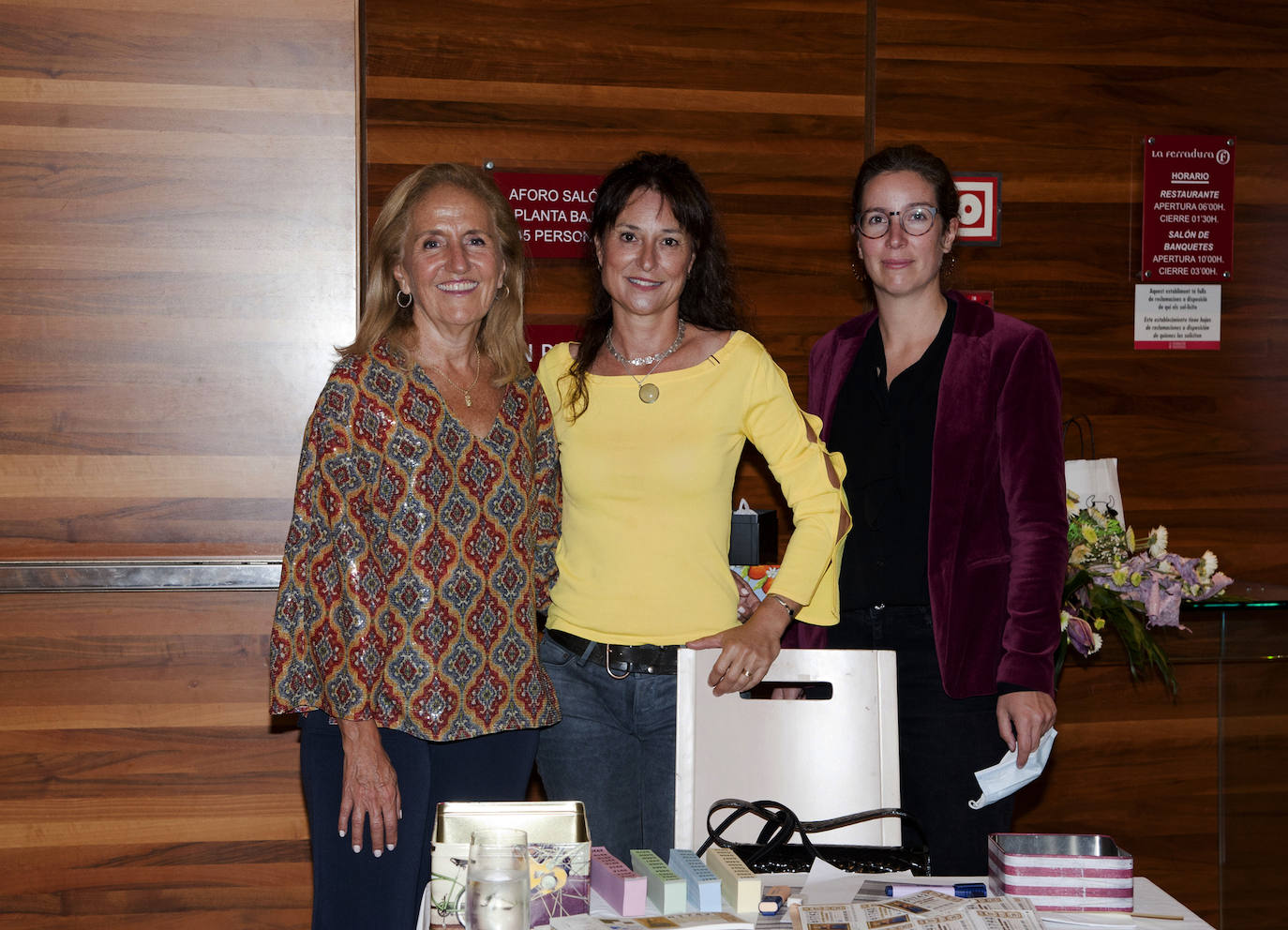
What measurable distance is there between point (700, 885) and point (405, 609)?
0.68 metres

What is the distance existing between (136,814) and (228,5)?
6.87ft

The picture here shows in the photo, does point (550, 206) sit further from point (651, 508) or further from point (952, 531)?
point (952, 531)

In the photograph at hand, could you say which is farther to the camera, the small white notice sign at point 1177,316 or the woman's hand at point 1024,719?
the small white notice sign at point 1177,316

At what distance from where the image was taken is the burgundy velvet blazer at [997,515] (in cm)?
196

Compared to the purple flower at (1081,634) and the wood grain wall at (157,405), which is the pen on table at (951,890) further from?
the wood grain wall at (157,405)

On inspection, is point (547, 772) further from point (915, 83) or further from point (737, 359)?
point (915, 83)

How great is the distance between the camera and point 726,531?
202cm

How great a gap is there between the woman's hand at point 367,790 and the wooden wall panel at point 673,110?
164cm

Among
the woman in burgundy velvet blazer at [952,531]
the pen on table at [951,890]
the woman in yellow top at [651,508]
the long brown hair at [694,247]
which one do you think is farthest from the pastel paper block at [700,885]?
the long brown hair at [694,247]

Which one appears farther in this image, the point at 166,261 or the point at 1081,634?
the point at 166,261

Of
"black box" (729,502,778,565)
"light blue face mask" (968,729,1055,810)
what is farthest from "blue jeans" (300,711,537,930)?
"black box" (729,502,778,565)

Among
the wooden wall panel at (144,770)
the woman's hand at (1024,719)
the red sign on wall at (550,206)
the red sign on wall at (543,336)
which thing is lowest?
the wooden wall panel at (144,770)

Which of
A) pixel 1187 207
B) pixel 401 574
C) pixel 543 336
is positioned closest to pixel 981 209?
pixel 1187 207

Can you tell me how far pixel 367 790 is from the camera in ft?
5.71
